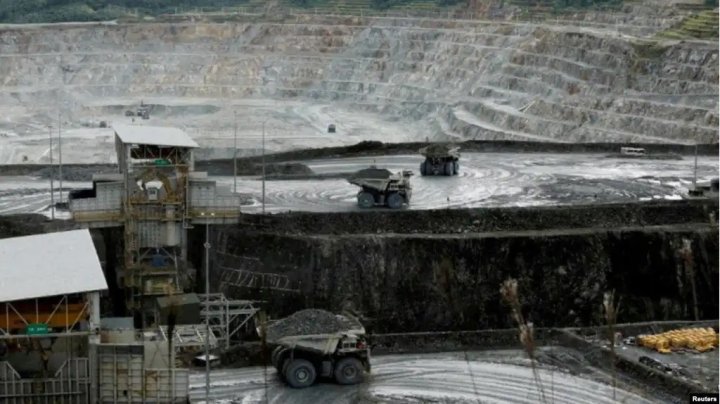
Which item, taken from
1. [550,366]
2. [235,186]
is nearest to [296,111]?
[235,186]

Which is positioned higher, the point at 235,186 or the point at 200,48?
the point at 200,48

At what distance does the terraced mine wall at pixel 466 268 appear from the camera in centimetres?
4097

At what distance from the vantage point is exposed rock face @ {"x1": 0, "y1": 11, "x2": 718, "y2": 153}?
266 feet

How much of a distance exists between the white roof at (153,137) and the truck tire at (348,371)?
11810mm

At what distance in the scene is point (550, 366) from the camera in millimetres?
31938

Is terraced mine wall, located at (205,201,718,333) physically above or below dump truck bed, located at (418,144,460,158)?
below

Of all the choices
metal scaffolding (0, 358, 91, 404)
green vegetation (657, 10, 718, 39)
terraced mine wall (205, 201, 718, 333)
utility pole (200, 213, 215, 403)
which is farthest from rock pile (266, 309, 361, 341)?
green vegetation (657, 10, 718, 39)

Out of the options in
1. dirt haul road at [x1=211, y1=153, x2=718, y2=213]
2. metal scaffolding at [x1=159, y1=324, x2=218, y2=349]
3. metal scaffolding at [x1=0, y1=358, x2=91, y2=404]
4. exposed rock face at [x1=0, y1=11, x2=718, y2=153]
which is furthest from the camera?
exposed rock face at [x1=0, y1=11, x2=718, y2=153]

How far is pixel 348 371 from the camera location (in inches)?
1195

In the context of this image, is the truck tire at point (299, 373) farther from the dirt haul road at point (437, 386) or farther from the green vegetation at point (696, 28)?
the green vegetation at point (696, 28)

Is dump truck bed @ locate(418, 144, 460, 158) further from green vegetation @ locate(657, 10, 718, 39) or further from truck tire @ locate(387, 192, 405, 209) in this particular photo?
green vegetation @ locate(657, 10, 718, 39)

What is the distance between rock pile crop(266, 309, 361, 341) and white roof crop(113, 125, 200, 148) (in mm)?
10954

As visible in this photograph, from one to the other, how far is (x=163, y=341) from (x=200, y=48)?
96.1 m

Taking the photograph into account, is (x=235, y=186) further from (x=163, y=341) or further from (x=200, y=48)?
(x=200, y=48)
